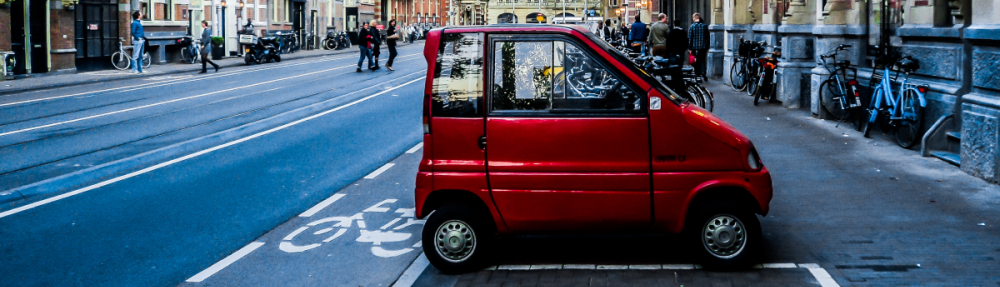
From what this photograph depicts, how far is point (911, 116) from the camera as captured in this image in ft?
38.4

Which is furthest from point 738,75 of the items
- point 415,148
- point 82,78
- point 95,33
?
point 95,33

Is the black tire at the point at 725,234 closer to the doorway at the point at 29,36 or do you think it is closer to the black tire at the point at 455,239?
the black tire at the point at 455,239

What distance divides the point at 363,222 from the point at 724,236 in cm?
317

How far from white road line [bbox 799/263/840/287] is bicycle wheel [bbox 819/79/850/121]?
28.8 feet

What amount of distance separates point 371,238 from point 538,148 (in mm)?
1933

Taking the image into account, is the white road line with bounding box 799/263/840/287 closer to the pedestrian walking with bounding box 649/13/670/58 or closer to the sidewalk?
the pedestrian walking with bounding box 649/13/670/58

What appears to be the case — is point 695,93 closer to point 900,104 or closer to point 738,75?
point 900,104

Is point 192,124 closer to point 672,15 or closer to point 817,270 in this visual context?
point 817,270

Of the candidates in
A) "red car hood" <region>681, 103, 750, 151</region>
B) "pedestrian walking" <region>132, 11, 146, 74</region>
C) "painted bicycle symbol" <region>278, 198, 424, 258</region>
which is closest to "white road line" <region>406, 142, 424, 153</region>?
"painted bicycle symbol" <region>278, 198, 424, 258</region>

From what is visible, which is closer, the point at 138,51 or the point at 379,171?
the point at 379,171

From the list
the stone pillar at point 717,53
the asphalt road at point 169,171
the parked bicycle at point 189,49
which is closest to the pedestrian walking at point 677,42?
the stone pillar at point 717,53

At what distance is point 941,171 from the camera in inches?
403

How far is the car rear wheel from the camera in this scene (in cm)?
624

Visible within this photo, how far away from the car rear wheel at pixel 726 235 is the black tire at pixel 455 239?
53.5 inches
